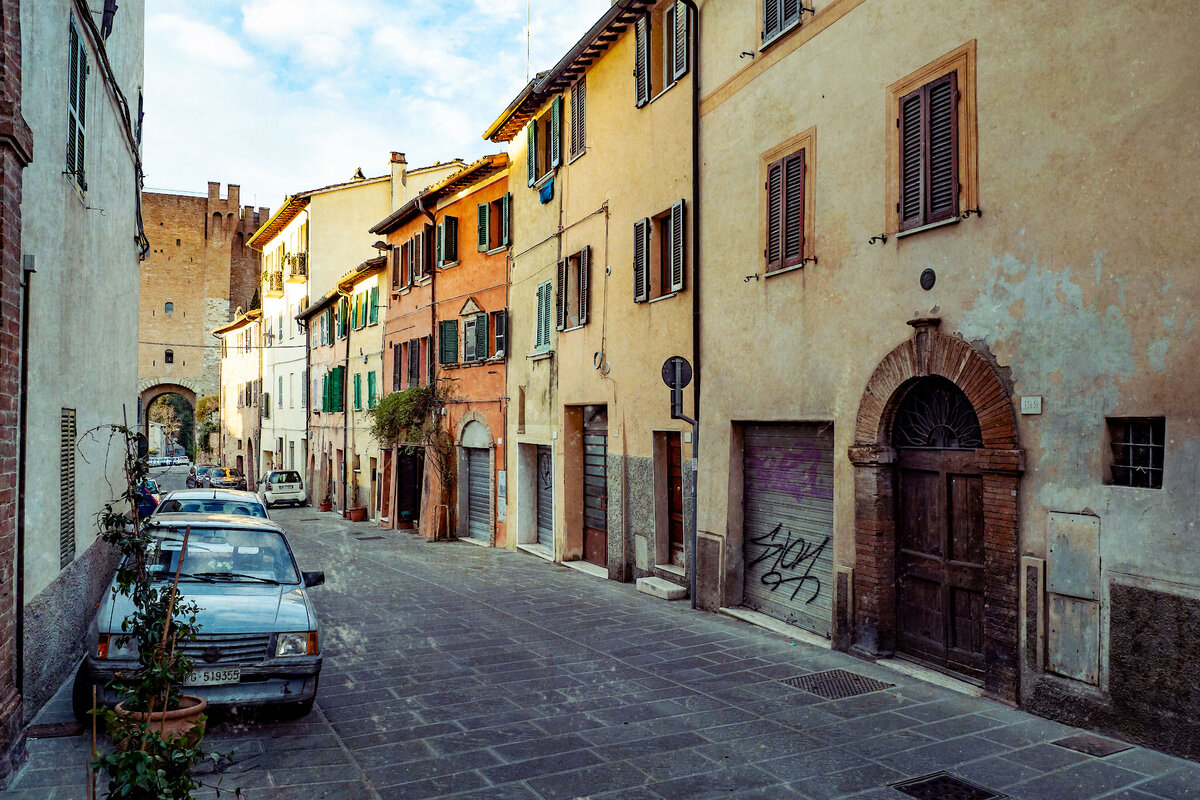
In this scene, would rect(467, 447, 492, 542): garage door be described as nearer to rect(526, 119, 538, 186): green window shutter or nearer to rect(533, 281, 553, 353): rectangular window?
rect(533, 281, 553, 353): rectangular window

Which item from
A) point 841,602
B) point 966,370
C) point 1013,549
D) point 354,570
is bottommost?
point 354,570

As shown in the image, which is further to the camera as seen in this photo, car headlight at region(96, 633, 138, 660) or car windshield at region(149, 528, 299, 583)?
car windshield at region(149, 528, 299, 583)

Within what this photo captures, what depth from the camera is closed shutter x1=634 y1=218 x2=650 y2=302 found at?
44.7ft

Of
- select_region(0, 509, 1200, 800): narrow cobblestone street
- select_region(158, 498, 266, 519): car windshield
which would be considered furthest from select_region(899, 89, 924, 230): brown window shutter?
select_region(158, 498, 266, 519): car windshield

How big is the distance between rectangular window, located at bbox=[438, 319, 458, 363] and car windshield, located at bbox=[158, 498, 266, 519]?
10.0 metres

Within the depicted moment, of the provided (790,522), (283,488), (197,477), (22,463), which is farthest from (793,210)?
(197,477)

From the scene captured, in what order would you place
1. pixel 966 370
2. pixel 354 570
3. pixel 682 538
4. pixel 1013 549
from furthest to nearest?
pixel 354 570 < pixel 682 538 < pixel 966 370 < pixel 1013 549

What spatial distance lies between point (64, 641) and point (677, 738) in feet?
18.3

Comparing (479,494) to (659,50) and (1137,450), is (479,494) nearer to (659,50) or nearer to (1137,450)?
(659,50)

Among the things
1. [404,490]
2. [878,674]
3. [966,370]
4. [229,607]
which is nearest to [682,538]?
[878,674]

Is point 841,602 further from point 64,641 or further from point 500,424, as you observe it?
point 500,424

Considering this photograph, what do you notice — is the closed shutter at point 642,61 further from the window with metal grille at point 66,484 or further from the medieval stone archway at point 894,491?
the window with metal grille at point 66,484

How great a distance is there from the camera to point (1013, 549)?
23.3 feet

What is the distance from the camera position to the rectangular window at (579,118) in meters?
16.1
